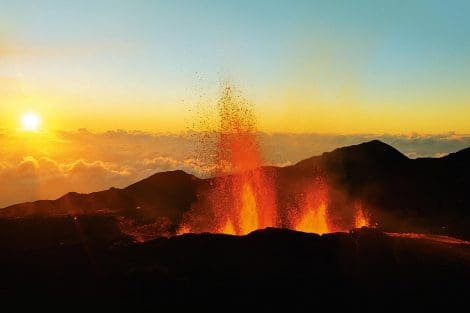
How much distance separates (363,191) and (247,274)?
168 ft

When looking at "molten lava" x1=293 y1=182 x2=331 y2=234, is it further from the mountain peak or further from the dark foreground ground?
the dark foreground ground

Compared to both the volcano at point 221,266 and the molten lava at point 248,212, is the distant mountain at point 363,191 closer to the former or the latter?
the molten lava at point 248,212

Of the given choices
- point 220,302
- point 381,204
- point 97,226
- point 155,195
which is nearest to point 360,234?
point 220,302

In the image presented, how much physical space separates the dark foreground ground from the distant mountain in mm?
27710

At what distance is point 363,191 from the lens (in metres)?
76.6

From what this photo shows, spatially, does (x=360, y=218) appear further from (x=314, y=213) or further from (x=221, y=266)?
(x=221, y=266)

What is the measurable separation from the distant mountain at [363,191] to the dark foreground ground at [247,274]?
27710mm

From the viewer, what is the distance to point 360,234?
3131 cm

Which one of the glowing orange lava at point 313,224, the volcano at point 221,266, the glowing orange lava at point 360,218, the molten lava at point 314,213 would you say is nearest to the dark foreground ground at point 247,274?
the volcano at point 221,266

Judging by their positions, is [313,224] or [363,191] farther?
[363,191]

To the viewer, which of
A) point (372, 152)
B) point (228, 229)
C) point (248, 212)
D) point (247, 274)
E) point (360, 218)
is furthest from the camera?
point (372, 152)

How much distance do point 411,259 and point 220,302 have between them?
1143 cm

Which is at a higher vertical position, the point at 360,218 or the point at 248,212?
the point at 248,212

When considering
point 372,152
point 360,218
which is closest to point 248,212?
point 360,218
